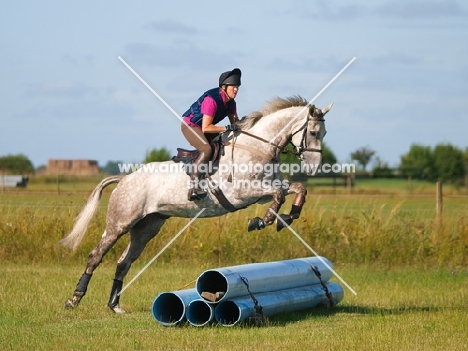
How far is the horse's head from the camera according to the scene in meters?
9.49

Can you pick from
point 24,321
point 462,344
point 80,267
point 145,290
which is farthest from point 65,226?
point 462,344

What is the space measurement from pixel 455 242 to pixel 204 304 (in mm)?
7874

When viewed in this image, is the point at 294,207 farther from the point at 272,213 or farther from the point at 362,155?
the point at 362,155

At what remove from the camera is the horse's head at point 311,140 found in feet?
31.1

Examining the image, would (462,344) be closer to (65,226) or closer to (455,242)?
(455,242)

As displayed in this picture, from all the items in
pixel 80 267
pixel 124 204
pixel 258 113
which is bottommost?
pixel 80 267

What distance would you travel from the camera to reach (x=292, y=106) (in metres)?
9.77

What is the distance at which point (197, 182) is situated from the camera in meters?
9.40

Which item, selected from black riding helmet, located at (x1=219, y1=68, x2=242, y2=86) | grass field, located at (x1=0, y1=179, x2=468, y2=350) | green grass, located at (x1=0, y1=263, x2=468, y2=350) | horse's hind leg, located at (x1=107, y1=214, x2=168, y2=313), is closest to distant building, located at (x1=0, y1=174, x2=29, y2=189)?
grass field, located at (x1=0, y1=179, x2=468, y2=350)

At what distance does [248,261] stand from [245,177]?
242 inches

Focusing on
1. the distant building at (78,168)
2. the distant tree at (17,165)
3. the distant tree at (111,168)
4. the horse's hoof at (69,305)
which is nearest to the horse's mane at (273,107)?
the horse's hoof at (69,305)

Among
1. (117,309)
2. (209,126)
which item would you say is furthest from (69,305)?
(209,126)

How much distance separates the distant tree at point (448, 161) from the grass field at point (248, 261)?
44336 mm

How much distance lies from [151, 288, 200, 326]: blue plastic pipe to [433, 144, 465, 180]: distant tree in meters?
52.4
